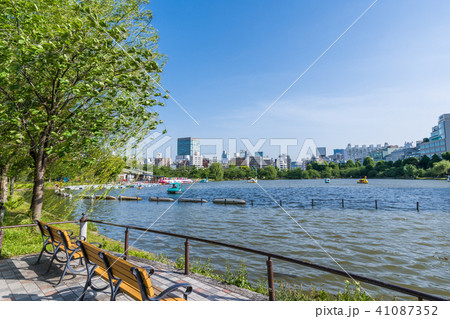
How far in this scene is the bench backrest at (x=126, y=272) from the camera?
Answer: 2990 mm

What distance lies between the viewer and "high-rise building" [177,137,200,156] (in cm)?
974

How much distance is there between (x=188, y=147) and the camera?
9773mm

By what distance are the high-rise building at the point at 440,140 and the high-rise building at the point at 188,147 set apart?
174334 millimetres

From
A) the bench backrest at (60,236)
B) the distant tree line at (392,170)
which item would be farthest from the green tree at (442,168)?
the bench backrest at (60,236)

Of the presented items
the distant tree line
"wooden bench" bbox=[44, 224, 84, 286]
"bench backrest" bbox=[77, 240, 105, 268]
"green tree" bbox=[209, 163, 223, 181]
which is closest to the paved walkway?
"wooden bench" bbox=[44, 224, 84, 286]

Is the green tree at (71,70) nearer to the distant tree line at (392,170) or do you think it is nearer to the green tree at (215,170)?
the green tree at (215,170)

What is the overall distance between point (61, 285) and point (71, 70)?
6.22 meters

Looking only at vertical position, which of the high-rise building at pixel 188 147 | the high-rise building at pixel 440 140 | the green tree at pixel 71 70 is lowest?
the high-rise building at pixel 188 147

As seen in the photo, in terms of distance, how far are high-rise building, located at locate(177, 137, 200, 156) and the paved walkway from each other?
4635 millimetres

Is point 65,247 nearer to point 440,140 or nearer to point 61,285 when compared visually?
point 61,285

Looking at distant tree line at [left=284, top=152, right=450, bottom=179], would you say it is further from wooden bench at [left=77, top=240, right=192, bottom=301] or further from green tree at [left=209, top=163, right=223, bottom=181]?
wooden bench at [left=77, top=240, right=192, bottom=301]
